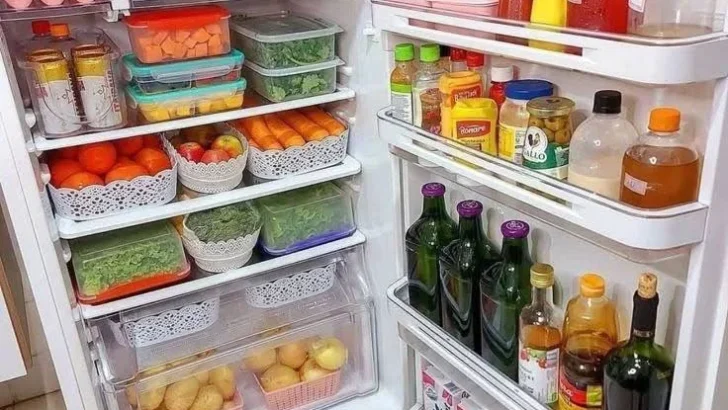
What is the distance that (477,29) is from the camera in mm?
987

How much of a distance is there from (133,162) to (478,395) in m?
0.84

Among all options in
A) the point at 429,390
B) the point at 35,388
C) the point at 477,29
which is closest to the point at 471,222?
the point at 477,29

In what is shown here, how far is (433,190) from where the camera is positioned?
4.19 ft

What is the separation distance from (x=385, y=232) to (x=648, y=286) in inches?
28.8

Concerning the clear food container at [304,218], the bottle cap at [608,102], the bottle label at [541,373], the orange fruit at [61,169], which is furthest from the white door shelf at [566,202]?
the orange fruit at [61,169]

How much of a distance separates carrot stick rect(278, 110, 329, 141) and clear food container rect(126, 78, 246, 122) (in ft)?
0.54

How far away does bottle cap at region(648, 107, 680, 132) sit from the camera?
2.64ft

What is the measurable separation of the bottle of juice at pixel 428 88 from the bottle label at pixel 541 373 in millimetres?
410

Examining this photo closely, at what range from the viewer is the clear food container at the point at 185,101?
4.54 ft

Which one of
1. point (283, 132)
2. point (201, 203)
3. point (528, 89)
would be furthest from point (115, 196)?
point (528, 89)

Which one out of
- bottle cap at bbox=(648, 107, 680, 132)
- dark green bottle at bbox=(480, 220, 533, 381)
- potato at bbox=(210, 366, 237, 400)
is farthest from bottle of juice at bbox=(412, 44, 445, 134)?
potato at bbox=(210, 366, 237, 400)

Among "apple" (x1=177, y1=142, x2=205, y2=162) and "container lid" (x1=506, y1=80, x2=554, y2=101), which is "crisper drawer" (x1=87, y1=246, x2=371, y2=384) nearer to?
"apple" (x1=177, y1=142, x2=205, y2=162)

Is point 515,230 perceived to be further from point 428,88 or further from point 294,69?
point 294,69

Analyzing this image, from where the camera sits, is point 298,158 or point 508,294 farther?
point 298,158
